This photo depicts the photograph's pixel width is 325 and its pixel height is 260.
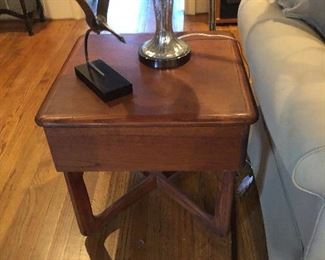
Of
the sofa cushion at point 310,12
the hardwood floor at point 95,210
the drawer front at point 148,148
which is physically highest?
the sofa cushion at point 310,12

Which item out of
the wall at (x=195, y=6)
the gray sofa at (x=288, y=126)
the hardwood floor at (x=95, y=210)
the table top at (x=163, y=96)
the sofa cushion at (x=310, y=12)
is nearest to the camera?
the gray sofa at (x=288, y=126)

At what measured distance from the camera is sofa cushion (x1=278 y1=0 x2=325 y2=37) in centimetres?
95

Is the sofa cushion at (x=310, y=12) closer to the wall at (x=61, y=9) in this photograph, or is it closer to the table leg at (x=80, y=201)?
the table leg at (x=80, y=201)

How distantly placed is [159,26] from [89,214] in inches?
23.0

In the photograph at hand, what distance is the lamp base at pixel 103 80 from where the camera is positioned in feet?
2.90

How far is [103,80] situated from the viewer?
0.91 meters

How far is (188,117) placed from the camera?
83cm

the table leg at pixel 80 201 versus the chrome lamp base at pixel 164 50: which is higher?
the chrome lamp base at pixel 164 50

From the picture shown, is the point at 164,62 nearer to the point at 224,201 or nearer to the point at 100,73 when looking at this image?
the point at 100,73

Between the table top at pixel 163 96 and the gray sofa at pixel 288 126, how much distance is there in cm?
6

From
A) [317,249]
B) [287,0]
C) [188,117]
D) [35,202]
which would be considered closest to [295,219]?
[317,249]

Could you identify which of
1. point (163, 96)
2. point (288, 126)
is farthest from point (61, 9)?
point (288, 126)

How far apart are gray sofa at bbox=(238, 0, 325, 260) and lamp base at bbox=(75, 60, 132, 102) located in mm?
320

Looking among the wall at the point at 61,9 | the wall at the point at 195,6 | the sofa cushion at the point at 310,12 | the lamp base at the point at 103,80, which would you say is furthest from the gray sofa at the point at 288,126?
the wall at the point at 61,9
